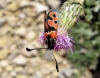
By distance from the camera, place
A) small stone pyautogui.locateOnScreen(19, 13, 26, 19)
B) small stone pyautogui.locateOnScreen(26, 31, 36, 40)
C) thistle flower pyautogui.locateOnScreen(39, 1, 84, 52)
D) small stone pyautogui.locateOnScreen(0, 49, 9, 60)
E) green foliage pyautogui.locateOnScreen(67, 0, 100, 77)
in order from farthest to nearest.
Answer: small stone pyautogui.locateOnScreen(19, 13, 26, 19) < small stone pyautogui.locateOnScreen(26, 31, 36, 40) < small stone pyautogui.locateOnScreen(0, 49, 9, 60) < green foliage pyautogui.locateOnScreen(67, 0, 100, 77) < thistle flower pyautogui.locateOnScreen(39, 1, 84, 52)

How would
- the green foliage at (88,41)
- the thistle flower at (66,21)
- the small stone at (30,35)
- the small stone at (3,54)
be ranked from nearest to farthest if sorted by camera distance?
the thistle flower at (66,21)
the green foliage at (88,41)
the small stone at (3,54)
the small stone at (30,35)

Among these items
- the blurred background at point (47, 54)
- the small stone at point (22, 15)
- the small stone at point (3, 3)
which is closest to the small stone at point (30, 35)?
the blurred background at point (47, 54)

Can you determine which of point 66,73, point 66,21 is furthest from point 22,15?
point 66,21

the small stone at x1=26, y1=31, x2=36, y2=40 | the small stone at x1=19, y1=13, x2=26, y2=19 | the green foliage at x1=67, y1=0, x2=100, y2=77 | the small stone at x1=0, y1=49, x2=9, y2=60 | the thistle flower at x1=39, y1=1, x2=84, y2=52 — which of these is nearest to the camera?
the thistle flower at x1=39, y1=1, x2=84, y2=52

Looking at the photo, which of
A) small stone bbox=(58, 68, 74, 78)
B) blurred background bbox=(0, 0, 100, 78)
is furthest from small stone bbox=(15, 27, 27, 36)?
small stone bbox=(58, 68, 74, 78)

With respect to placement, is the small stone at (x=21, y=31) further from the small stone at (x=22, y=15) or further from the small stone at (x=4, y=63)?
the small stone at (x=4, y=63)

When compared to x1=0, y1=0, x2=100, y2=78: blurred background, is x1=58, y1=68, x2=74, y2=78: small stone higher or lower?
lower

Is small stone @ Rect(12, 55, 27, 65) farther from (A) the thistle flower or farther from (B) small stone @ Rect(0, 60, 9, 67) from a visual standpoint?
(A) the thistle flower
